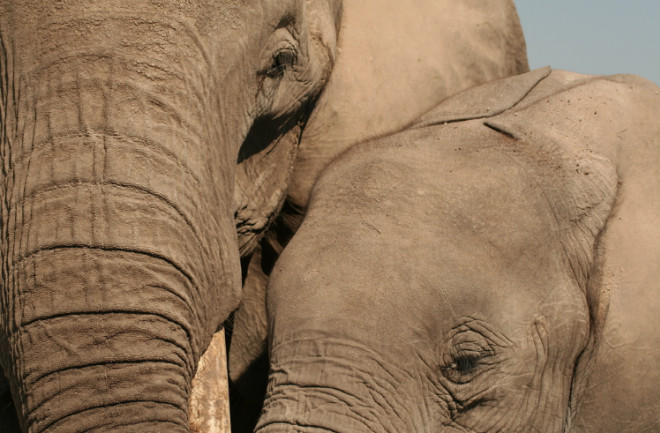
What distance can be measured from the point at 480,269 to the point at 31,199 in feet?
3.05

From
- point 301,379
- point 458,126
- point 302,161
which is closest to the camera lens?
point 301,379

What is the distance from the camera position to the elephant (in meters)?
2.89

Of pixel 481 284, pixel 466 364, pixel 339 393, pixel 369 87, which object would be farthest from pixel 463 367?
pixel 369 87

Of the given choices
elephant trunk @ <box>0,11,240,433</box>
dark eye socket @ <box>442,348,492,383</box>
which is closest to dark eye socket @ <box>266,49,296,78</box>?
elephant trunk @ <box>0,11,240,433</box>

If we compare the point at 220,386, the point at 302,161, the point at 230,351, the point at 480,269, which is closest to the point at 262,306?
the point at 230,351

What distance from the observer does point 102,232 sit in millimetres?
1890

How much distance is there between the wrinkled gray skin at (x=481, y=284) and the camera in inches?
87.2

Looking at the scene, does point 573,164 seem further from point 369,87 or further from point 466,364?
point 369,87

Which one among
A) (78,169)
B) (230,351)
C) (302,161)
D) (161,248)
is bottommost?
(230,351)

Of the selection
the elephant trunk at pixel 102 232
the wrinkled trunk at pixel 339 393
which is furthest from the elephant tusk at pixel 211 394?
the elephant trunk at pixel 102 232

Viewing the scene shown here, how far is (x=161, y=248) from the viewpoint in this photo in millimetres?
1962

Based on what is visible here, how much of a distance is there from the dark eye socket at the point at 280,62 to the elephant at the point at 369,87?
321 millimetres

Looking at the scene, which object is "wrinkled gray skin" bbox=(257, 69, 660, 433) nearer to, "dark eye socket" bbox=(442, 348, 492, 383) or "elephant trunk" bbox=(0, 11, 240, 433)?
"dark eye socket" bbox=(442, 348, 492, 383)

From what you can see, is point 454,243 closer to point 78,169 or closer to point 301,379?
point 301,379
